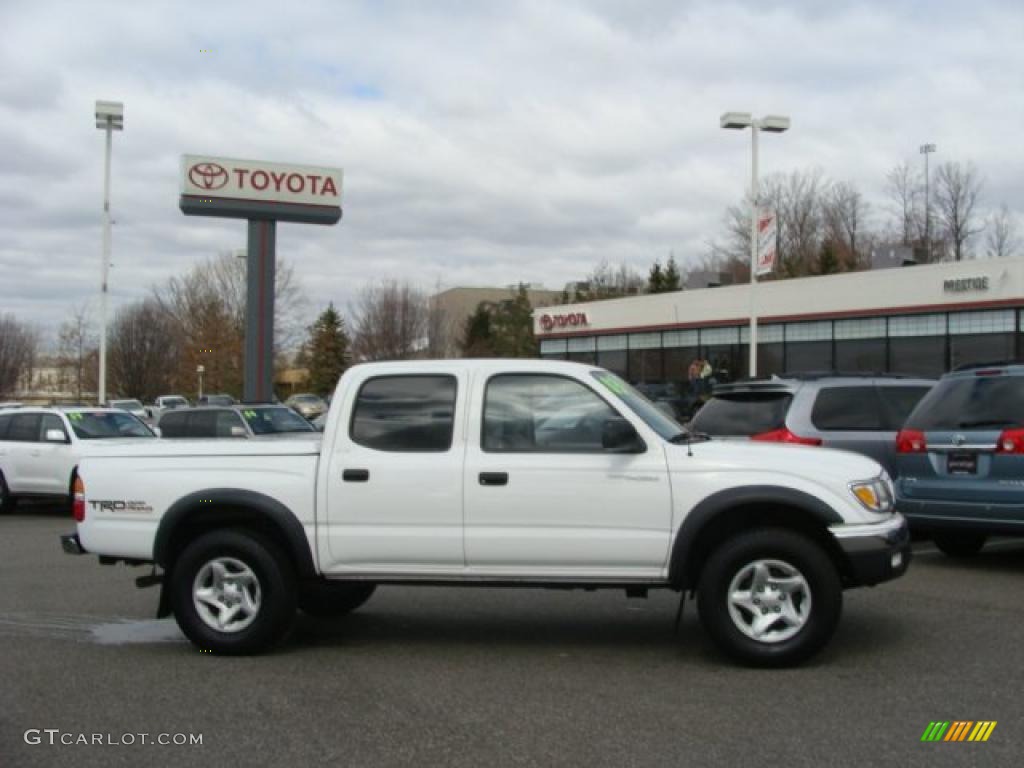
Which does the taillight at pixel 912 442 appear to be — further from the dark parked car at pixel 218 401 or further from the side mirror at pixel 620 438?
the dark parked car at pixel 218 401

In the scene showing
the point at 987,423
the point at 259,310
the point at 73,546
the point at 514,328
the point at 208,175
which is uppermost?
the point at 208,175

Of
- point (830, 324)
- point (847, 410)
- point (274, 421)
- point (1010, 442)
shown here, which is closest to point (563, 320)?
point (830, 324)

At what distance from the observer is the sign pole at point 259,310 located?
38.1 m

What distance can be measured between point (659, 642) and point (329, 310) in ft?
240

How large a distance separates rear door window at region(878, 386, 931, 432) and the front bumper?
5.46 metres

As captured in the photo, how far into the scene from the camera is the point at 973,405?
9.38m

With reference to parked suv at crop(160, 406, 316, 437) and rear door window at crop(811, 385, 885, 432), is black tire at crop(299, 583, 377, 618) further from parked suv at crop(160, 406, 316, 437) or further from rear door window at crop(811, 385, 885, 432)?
parked suv at crop(160, 406, 316, 437)

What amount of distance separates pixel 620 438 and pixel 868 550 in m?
1.60

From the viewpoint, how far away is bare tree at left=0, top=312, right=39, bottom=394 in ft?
268

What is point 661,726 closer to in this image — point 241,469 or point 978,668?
point 978,668

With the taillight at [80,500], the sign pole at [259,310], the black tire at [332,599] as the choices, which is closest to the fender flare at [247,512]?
the taillight at [80,500]

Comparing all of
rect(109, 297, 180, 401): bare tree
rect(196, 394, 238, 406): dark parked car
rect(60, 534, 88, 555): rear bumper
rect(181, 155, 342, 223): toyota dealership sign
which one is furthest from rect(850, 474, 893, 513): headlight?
rect(109, 297, 180, 401): bare tree

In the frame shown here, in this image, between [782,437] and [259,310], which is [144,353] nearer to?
[259,310]

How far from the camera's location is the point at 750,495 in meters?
6.20
